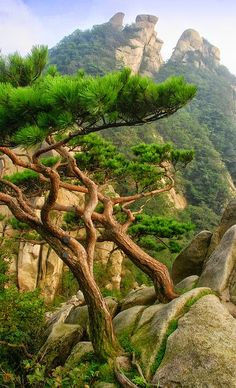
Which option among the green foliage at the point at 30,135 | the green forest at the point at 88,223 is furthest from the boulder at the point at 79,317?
the green foliage at the point at 30,135

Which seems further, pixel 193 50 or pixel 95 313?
pixel 193 50

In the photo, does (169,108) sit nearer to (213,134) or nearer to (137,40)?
(213,134)

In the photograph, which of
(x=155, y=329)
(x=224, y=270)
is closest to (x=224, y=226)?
(x=224, y=270)

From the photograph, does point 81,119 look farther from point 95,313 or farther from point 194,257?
point 194,257

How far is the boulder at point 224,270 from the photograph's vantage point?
18.8 feet

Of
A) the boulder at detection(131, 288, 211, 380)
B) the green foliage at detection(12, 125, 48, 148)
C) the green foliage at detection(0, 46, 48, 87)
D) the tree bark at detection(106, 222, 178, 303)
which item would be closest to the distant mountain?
the tree bark at detection(106, 222, 178, 303)

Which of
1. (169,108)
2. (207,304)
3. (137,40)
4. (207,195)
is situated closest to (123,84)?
(169,108)

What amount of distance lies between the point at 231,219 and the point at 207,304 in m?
3.12

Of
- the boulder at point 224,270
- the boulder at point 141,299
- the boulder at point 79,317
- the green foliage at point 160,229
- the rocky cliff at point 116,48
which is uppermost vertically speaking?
the rocky cliff at point 116,48

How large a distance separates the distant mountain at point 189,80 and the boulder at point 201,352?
92.6 feet

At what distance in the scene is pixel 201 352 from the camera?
4262 millimetres

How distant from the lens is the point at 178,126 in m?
46.2

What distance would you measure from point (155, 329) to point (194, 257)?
3.31 meters

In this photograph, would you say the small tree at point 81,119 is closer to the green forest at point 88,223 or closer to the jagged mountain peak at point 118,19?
the green forest at point 88,223
